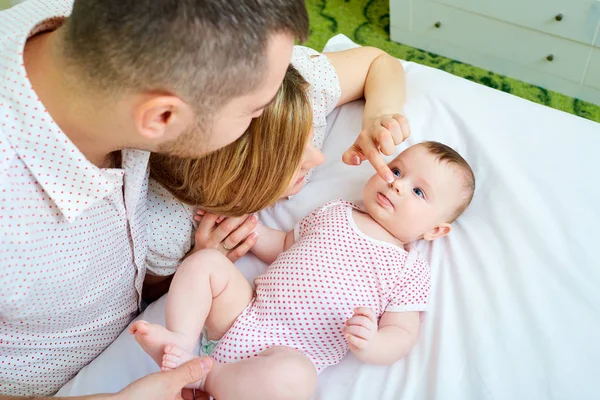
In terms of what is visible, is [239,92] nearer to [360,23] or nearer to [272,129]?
[272,129]

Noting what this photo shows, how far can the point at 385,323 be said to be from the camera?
105 centimetres

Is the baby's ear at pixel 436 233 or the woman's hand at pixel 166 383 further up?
the woman's hand at pixel 166 383

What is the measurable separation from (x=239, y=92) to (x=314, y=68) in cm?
49

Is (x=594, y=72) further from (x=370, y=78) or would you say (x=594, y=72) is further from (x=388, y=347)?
(x=388, y=347)

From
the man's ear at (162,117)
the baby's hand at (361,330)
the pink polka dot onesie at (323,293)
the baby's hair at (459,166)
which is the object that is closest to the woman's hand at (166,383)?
the pink polka dot onesie at (323,293)

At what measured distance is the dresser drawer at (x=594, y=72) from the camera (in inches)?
69.3

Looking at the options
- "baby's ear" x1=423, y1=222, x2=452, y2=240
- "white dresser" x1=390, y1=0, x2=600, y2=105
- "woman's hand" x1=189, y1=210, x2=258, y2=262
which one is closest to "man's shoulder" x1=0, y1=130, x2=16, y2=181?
"woman's hand" x1=189, y1=210, x2=258, y2=262

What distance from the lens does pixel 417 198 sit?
115cm

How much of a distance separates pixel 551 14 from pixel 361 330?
1.28 m

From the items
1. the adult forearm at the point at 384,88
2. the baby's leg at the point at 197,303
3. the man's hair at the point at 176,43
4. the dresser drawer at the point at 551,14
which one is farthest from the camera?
the dresser drawer at the point at 551,14

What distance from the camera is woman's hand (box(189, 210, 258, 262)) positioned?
112 centimetres

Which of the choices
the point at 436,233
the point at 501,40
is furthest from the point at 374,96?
the point at 501,40

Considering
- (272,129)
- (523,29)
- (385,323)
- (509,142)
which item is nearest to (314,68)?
(272,129)

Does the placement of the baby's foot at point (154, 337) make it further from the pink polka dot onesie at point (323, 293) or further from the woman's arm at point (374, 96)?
the woman's arm at point (374, 96)
